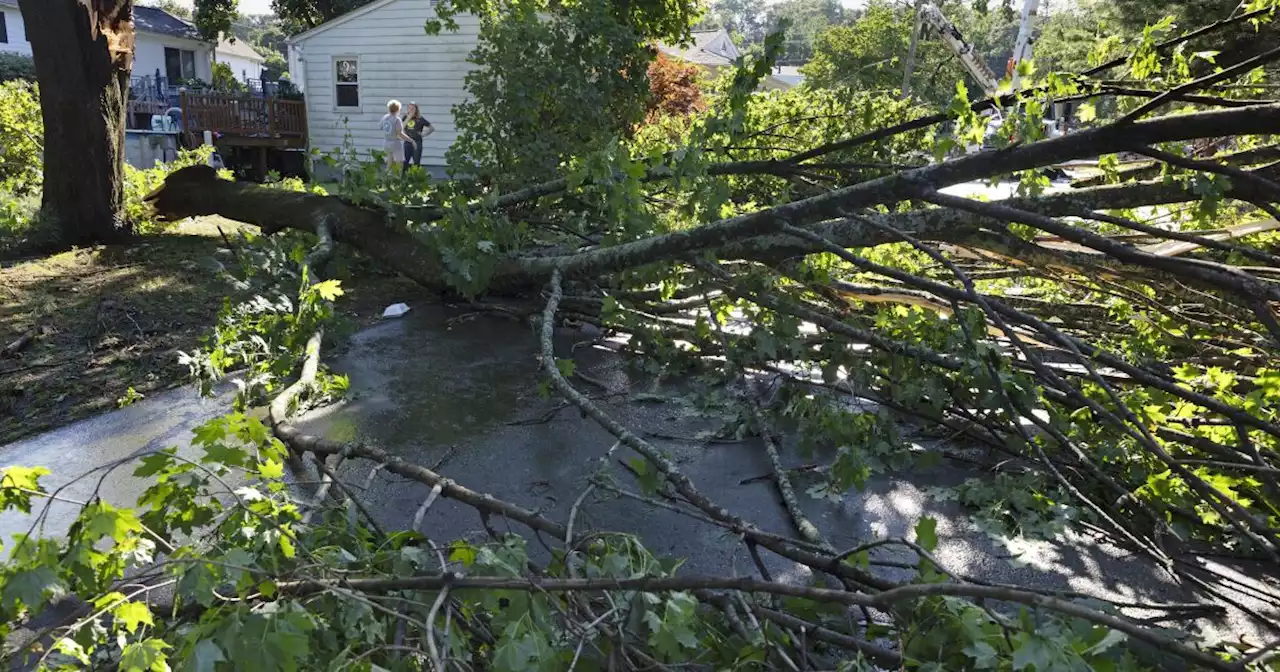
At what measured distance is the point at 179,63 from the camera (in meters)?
35.3

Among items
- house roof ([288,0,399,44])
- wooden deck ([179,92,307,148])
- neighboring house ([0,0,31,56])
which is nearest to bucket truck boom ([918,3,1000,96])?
house roof ([288,0,399,44])

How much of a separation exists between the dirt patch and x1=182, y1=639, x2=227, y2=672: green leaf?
2979 mm

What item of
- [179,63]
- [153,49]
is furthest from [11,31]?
[179,63]

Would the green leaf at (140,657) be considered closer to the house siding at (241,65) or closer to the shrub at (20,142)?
the shrub at (20,142)

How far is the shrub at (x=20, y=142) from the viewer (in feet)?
29.5

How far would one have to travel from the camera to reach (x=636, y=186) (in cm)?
403

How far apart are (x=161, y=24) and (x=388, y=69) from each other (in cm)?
2001

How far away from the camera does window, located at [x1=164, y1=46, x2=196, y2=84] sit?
113 feet

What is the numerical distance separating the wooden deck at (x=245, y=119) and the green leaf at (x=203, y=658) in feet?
68.5

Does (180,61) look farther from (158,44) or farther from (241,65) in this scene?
(241,65)

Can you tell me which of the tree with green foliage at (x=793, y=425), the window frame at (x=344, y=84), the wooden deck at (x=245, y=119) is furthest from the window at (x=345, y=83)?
the tree with green foliage at (x=793, y=425)

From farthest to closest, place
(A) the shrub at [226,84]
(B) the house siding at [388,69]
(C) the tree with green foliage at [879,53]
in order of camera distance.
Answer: (C) the tree with green foliage at [879,53]
(A) the shrub at [226,84]
(B) the house siding at [388,69]

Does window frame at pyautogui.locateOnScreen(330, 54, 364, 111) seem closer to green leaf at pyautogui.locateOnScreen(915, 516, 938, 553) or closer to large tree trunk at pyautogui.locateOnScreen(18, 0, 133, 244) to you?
large tree trunk at pyautogui.locateOnScreen(18, 0, 133, 244)

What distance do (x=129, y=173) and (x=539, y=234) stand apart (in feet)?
15.2
